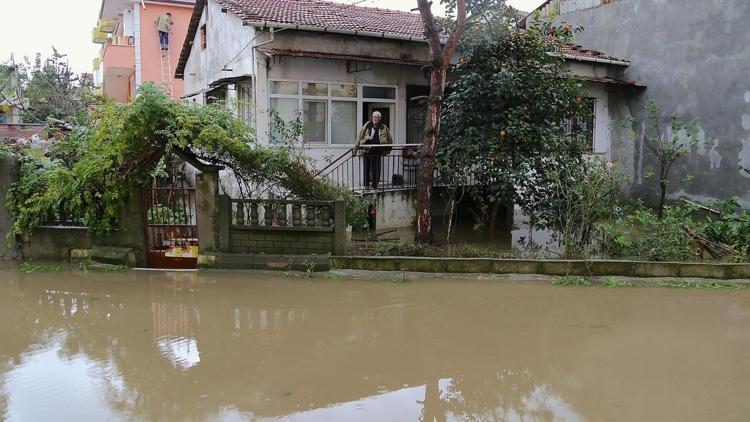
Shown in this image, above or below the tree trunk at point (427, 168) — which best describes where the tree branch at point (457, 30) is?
above

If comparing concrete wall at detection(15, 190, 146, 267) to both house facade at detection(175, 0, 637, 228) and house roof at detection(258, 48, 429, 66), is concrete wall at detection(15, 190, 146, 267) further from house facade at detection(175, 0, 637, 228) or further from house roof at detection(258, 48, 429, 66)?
house roof at detection(258, 48, 429, 66)

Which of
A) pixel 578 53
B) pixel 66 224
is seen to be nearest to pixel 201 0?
pixel 66 224

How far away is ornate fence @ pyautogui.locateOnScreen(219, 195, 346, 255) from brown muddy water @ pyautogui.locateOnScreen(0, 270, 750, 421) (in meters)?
0.65

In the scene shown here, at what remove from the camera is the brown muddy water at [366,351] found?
14.2ft

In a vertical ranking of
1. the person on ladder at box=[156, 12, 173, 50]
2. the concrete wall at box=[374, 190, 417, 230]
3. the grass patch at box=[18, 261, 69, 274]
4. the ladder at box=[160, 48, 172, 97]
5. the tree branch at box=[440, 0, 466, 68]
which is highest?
the person on ladder at box=[156, 12, 173, 50]

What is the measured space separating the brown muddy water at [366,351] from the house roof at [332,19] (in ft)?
17.6

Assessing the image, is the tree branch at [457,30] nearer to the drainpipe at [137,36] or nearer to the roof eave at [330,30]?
the roof eave at [330,30]

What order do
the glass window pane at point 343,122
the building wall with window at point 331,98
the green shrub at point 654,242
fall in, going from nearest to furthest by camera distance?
1. the green shrub at point 654,242
2. the building wall with window at point 331,98
3. the glass window pane at point 343,122

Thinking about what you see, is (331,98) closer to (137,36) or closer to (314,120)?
(314,120)

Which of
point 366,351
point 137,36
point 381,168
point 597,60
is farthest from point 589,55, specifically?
point 137,36

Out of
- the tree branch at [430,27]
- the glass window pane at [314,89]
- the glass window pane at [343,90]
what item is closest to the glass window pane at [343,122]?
the glass window pane at [343,90]

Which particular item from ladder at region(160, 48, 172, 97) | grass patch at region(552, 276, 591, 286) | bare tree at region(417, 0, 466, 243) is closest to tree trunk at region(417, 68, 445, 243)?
bare tree at region(417, 0, 466, 243)

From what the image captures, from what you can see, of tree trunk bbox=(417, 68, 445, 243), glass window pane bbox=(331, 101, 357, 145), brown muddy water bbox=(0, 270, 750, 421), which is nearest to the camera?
brown muddy water bbox=(0, 270, 750, 421)

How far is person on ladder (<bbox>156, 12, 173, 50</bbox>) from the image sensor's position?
21156 mm
